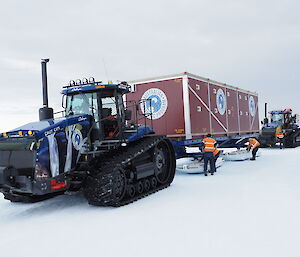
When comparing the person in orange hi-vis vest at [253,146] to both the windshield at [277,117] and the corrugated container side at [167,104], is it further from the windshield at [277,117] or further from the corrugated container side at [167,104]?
the windshield at [277,117]

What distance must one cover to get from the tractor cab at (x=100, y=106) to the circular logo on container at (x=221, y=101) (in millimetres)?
6340

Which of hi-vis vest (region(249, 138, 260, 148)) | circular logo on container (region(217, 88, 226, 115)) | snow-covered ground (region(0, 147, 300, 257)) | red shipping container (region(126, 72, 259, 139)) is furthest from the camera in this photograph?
hi-vis vest (region(249, 138, 260, 148))

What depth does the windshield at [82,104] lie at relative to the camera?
7.55m

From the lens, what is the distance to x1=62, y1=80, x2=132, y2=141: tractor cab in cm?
750

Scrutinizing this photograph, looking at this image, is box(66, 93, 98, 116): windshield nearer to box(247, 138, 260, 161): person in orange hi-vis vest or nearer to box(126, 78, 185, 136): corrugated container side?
box(126, 78, 185, 136): corrugated container side

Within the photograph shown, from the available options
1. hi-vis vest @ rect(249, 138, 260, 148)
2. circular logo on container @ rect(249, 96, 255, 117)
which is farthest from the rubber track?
circular logo on container @ rect(249, 96, 255, 117)

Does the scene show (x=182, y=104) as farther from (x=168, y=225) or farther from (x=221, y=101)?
(x=168, y=225)

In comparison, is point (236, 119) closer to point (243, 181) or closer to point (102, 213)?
point (243, 181)

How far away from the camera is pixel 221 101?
13.4 m

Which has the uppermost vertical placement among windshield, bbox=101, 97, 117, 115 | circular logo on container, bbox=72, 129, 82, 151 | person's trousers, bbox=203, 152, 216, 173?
windshield, bbox=101, 97, 117, 115

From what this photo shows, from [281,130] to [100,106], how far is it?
17583 mm

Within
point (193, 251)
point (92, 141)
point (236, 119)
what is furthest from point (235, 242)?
point (236, 119)

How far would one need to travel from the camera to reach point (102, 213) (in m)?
6.43

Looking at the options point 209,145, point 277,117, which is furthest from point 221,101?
point 277,117
